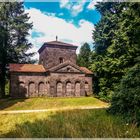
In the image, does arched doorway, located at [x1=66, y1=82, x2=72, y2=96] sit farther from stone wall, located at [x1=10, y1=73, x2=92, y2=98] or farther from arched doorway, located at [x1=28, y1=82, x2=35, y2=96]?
arched doorway, located at [x1=28, y1=82, x2=35, y2=96]

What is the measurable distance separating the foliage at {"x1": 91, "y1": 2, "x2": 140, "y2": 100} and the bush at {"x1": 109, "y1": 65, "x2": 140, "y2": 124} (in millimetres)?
9287

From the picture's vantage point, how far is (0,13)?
4422 centimetres

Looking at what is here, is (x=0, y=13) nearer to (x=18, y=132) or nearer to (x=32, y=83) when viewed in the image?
(x=32, y=83)

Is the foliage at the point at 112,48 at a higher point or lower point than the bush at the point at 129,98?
higher

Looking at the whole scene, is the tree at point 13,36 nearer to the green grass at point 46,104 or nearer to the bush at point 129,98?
the green grass at point 46,104

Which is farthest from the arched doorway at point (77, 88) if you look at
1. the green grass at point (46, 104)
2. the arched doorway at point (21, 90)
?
the arched doorway at point (21, 90)

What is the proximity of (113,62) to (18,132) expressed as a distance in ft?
67.7

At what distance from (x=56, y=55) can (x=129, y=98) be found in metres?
31.8

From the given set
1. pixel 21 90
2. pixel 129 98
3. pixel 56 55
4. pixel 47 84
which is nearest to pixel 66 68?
pixel 47 84

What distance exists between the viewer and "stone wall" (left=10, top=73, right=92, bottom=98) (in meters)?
38.2

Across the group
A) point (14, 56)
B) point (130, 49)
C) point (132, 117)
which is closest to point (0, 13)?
point (14, 56)

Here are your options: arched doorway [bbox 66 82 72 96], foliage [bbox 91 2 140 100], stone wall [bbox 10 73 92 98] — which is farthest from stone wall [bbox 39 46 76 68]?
foliage [bbox 91 2 140 100]

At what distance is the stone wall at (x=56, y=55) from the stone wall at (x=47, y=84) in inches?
134

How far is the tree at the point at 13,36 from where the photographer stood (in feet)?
142
